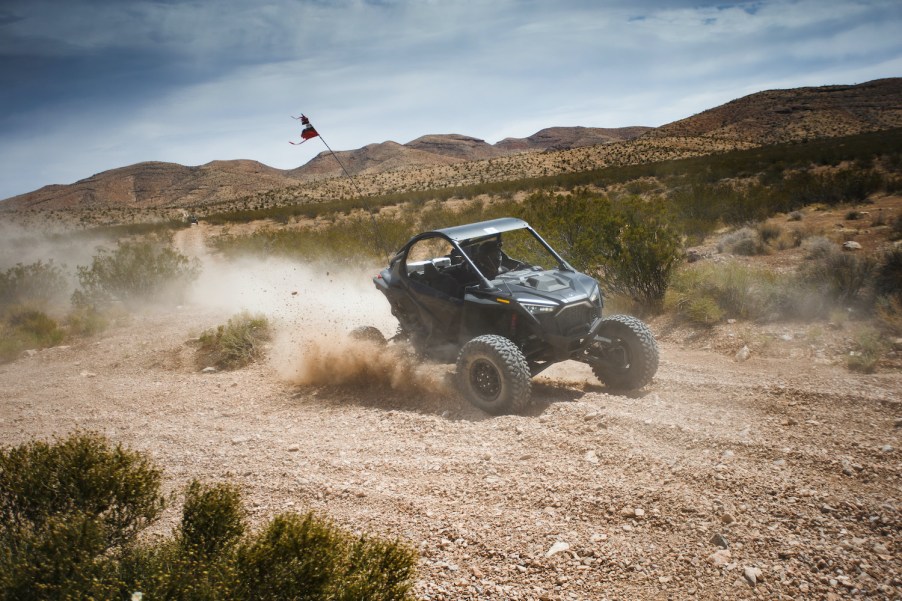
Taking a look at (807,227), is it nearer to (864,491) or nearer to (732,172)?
(864,491)

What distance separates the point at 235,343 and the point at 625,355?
6.89m

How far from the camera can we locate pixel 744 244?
13.2m

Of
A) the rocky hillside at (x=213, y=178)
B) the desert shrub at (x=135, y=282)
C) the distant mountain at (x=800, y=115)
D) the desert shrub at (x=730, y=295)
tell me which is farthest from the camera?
the rocky hillside at (x=213, y=178)

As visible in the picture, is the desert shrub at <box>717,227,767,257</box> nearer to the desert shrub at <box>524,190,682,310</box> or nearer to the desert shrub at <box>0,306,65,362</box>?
the desert shrub at <box>524,190,682,310</box>

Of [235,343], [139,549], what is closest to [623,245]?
[235,343]

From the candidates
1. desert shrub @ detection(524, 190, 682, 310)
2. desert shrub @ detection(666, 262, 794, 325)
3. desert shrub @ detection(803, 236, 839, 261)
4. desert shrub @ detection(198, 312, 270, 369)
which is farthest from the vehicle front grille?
desert shrub @ detection(803, 236, 839, 261)

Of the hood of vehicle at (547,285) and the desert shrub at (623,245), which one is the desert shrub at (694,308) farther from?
the hood of vehicle at (547,285)

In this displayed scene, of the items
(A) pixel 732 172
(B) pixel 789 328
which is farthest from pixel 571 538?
(A) pixel 732 172

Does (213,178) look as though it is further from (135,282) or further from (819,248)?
(819,248)

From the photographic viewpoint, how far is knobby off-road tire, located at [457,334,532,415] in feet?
19.4

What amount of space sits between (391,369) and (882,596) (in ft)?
18.5

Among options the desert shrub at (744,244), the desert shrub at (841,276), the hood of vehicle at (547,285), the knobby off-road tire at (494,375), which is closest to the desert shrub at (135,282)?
the knobby off-road tire at (494,375)

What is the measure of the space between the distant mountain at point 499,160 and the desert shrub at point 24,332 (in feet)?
143

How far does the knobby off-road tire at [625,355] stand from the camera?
6.52 metres
